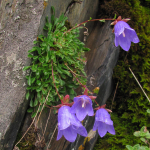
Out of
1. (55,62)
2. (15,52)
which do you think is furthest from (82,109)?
(15,52)

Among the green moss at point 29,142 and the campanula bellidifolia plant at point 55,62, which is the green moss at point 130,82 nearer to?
the campanula bellidifolia plant at point 55,62

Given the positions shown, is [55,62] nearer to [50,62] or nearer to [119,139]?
[50,62]

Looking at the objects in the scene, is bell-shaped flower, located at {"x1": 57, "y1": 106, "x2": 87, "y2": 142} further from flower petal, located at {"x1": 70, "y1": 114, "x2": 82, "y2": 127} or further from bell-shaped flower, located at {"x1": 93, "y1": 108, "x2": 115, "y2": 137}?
bell-shaped flower, located at {"x1": 93, "y1": 108, "x2": 115, "y2": 137}

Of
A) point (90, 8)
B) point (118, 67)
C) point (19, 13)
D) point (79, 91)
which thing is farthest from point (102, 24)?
point (19, 13)

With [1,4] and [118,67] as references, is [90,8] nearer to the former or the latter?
[118,67]

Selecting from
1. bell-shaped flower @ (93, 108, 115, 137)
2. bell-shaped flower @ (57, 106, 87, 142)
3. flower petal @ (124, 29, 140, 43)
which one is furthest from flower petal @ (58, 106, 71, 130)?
flower petal @ (124, 29, 140, 43)
